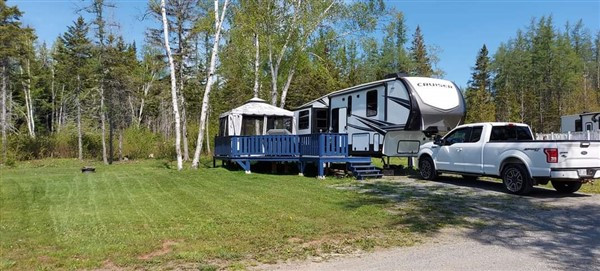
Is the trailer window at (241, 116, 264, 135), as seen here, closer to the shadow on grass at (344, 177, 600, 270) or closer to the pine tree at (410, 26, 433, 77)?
the shadow on grass at (344, 177, 600, 270)

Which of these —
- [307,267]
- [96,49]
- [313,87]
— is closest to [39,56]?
[96,49]

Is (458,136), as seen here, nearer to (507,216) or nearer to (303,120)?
(507,216)

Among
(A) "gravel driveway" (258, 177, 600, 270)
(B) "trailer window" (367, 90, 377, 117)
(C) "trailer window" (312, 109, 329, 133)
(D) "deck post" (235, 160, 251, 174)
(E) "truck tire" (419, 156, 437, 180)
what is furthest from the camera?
(C) "trailer window" (312, 109, 329, 133)

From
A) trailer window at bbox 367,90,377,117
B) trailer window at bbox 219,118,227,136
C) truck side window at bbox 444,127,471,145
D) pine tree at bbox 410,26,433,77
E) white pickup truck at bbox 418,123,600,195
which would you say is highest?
pine tree at bbox 410,26,433,77

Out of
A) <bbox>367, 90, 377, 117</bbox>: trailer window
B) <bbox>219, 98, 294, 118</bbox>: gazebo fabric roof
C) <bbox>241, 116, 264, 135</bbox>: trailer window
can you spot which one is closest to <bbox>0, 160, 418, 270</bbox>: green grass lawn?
<bbox>367, 90, 377, 117</bbox>: trailer window

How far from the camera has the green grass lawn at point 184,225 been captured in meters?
5.17

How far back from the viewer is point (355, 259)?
502 cm

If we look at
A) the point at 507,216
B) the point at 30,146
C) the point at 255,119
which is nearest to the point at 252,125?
the point at 255,119

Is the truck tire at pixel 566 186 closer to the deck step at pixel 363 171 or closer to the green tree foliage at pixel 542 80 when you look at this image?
the deck step at pixel 363 171

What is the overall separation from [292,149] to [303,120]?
4208 millimetres

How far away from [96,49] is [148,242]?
2358 cm

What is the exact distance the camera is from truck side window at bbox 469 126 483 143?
10938 millimetres

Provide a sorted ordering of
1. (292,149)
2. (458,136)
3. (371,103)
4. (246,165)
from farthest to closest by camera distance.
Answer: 1. (246,165)
2. (292,149)
3. (371,103)
4. (458,136)

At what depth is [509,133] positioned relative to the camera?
10.9m
